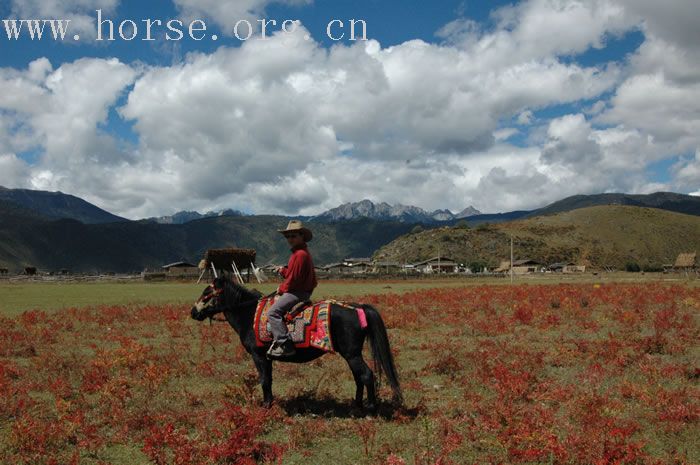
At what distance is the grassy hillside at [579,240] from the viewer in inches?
6127

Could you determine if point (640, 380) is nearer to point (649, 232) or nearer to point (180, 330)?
point (180, 330)

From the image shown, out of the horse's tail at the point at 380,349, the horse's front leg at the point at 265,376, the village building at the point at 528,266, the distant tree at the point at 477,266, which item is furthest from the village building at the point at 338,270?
the horse's tail at the point at 380,349

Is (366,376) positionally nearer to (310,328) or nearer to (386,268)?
(310,328)

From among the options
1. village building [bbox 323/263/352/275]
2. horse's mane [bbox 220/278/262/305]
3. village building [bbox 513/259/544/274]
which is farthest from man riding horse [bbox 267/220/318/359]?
village building [bbox 513/259/544/274]

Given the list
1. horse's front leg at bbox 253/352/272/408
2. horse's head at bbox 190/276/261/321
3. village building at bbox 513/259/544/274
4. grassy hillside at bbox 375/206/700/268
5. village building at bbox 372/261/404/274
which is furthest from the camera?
grassy hillside at bbox 375/206/700/268

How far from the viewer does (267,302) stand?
362 inches

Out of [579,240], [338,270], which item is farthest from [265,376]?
→ [579,240]

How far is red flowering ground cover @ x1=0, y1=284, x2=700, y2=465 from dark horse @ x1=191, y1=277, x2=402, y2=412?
53 cm

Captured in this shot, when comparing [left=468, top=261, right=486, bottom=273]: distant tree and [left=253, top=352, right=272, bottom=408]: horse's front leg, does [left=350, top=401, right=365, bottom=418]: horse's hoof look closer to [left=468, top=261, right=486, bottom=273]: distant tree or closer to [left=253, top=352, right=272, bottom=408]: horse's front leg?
[left=253, top=352, right=272, bottom=408]: horse's front leg

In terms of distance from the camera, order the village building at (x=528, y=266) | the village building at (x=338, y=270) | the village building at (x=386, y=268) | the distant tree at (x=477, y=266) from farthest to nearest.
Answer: the distant tree at (x=477, y=266) < the village building at (x=528, y=266) < the village building at (x=386, y=268) < the village building at (x=338, y=270)

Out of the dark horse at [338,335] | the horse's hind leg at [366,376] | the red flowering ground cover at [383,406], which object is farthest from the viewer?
the dark horse at [338,335]

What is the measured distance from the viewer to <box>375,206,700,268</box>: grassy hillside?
511 feet

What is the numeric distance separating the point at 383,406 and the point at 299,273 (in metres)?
2.88

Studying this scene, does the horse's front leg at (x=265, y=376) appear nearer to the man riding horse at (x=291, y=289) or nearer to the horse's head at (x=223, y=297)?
the man riding horse at (x=291, y=289)
